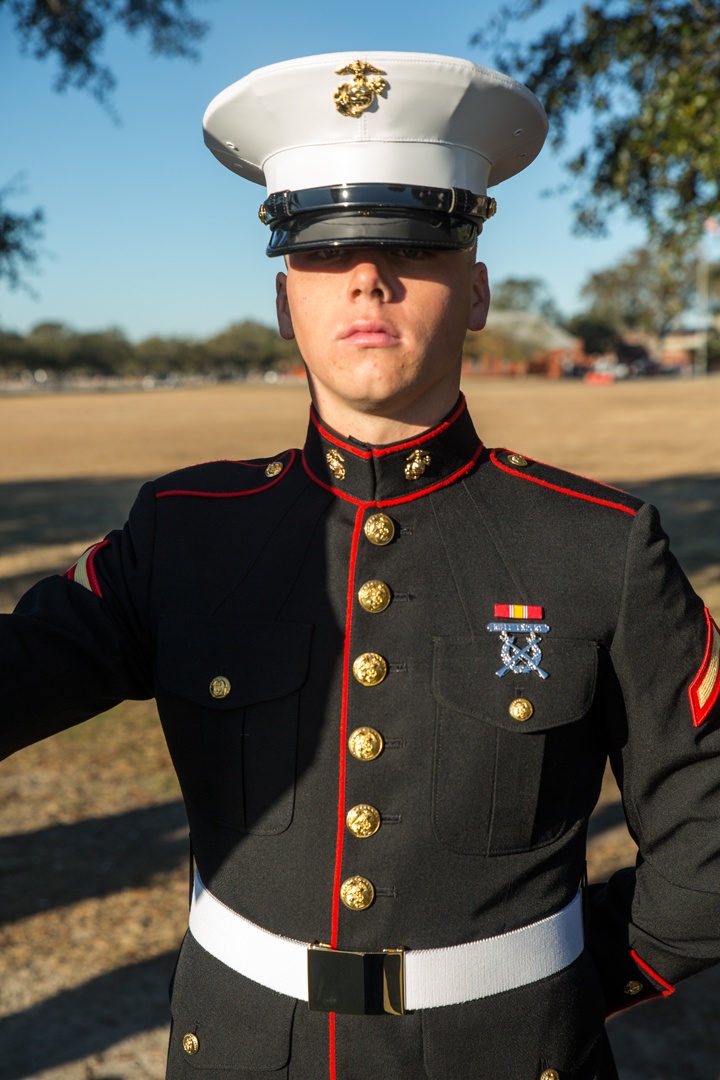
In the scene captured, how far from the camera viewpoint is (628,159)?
7992 mm

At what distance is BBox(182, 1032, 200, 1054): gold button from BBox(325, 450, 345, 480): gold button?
947 mm

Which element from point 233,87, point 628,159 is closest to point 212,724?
point 233,87

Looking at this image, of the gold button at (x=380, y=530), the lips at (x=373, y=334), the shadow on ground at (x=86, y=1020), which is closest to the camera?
the lips at (x=373, y=334)

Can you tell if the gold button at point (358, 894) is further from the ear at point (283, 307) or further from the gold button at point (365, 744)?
the ear at point (283, 307)

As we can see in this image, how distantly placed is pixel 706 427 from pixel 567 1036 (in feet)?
90.5

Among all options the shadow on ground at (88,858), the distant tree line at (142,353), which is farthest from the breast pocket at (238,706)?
the distant tree line at (142,353)

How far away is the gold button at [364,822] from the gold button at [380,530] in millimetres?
435

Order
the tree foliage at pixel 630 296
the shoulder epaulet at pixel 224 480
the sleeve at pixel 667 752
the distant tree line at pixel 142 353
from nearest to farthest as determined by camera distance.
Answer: the sleeve at pixel 667 752 → the shoulder epaulet at pixel 224 480 → the tree foliage at pixel 630 296 → the distant tree line at pixel 142 353

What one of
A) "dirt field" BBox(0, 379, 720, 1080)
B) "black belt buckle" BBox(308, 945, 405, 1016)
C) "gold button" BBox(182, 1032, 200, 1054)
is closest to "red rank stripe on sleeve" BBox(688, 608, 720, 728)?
"black belt buckle" BBox(308, 945, 405, 1016)

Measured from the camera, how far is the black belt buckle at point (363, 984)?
5.56 feet

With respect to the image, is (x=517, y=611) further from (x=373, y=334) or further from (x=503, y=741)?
(x=373, y=334)

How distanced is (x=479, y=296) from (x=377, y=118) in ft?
1.09

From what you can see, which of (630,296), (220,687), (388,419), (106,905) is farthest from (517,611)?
(630,296)

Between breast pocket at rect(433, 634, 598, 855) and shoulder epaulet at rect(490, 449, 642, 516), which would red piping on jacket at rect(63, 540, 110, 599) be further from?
shoulder epaulet at rect(490, 449, 642, 516)
